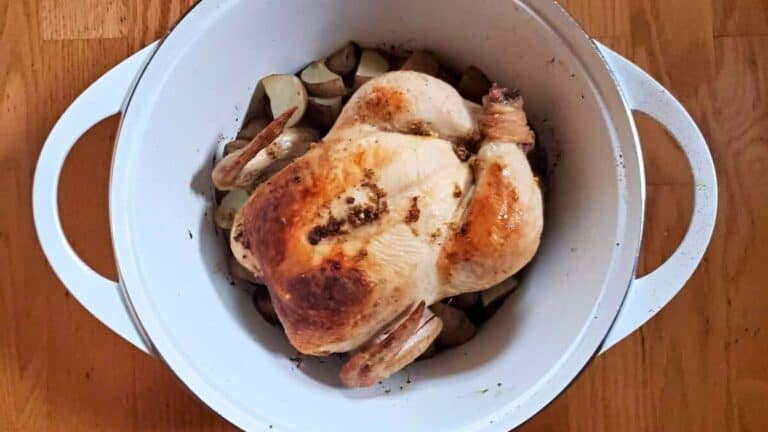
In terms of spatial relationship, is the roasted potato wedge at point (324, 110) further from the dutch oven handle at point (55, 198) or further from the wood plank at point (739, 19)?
the wood plank at point (739, 19)

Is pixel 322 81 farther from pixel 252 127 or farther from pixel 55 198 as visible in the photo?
pixel 55 198

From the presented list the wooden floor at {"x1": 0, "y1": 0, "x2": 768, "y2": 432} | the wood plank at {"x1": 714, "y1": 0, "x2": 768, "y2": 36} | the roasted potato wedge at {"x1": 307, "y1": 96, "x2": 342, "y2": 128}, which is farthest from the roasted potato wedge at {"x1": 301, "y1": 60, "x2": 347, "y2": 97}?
the wood plank at {"x1": 714, "y1": 0, "x2": 768, "y2": 36}

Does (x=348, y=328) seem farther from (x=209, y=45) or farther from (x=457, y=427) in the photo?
(x=209, y=45)

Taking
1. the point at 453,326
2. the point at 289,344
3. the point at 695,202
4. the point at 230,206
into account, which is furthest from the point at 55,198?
the point at 695,202

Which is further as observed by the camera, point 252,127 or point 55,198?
point 252,127

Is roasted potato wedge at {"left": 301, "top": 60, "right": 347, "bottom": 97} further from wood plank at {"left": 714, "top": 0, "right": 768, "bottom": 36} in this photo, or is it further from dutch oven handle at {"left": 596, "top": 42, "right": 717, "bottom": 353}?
wood plank at {"left": 714, "top": 0, "right": 768, "bottom": 36}
